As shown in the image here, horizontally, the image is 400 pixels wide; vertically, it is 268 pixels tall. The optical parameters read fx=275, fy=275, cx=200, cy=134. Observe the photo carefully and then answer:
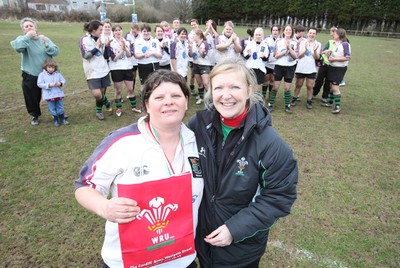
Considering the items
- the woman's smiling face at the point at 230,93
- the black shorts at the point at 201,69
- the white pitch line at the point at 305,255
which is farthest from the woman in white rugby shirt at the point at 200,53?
the woman's smiling face at the point at 230,93

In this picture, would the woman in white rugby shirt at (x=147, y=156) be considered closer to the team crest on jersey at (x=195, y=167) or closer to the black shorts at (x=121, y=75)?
the team crest on jersey at (x=195, y=167)

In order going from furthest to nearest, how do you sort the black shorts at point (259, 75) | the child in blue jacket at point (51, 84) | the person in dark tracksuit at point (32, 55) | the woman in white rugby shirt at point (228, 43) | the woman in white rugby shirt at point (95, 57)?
1. the woman in white rugby shirt at point (228, 43)
2. the black shorts at point (259, 75)
3. the woman in white rugby shirt at point (95, 57)
4. the child in blue jacket at point (51, 84)
5. the person in dark tracksuit at point (32, 55)

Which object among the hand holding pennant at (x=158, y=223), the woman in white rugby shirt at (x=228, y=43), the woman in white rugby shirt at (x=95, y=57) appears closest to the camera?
the hand holding pennant at (x=158, y=223)

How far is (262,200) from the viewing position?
1625mm

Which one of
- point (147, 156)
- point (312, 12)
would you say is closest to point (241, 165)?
point (147, 156)

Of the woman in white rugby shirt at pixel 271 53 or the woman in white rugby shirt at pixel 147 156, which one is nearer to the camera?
the woman in white rugby shirt at pixel 147 156

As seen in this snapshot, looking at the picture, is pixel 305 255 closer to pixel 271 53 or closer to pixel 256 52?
pixel 256 52

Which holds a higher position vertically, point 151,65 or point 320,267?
point 151,65

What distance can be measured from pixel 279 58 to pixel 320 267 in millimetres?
5450

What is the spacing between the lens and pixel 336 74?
7.13 m

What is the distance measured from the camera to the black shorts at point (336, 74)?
7.10m

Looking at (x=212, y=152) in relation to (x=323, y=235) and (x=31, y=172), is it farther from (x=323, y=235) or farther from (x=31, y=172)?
(x=31, y=172)

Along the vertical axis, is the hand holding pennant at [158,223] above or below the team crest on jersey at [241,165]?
below

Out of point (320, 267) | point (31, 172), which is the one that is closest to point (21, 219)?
point (31, 172)
